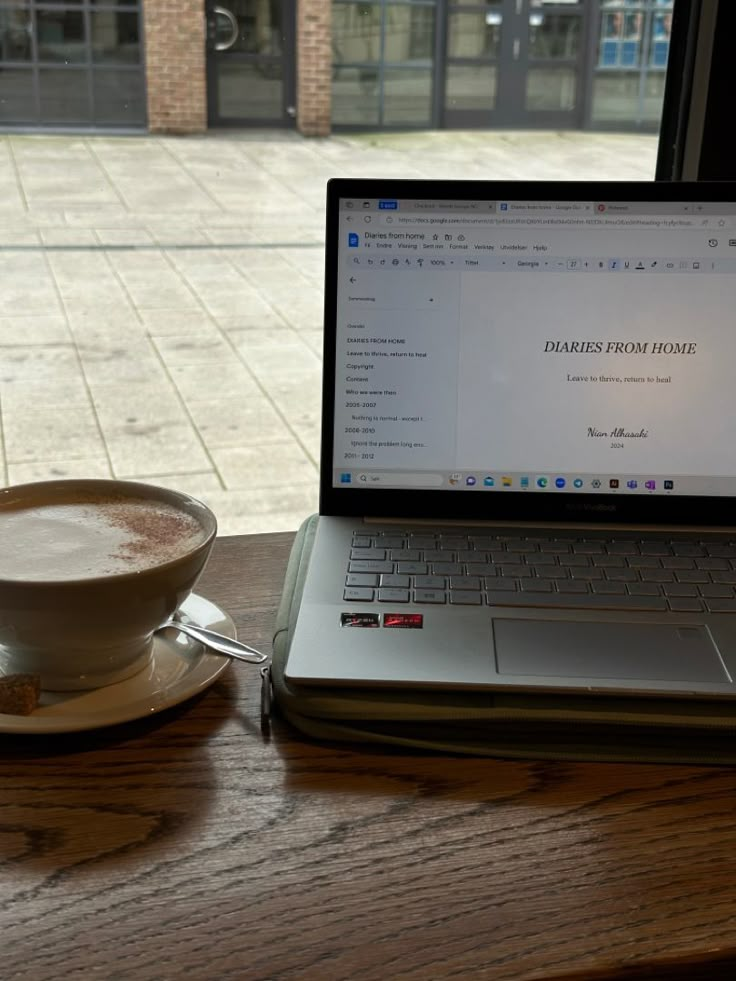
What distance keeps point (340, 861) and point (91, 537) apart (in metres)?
0.26

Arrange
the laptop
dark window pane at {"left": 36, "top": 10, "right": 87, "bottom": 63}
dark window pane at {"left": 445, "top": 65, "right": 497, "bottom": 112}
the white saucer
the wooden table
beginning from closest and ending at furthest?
the wooden table < the white saucer < the laptop < dark window pane at {"left": 36, "top": 10, "right": 87, "bottom": 63} < dark window pane at {"left": 445, "top": 65, "right": 497, "bottom": 112}

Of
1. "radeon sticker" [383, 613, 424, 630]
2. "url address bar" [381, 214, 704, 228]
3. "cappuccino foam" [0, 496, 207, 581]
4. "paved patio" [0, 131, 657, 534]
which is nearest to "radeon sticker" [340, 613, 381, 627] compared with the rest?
"radeon sticker" [383, 613, 424, 630]

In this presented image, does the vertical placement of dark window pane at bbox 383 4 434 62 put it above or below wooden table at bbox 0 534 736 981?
above

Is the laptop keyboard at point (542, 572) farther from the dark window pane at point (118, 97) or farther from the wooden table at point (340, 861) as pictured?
the dark window pane at point (118, 97)

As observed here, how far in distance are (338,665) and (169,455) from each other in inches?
39.6

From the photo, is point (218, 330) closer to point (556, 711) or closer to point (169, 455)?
point (169, 455)

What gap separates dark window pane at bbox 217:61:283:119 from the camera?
1.26m

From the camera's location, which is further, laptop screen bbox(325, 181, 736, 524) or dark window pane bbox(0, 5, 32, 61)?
dark window pane bbox(0, 5, 32, 61)

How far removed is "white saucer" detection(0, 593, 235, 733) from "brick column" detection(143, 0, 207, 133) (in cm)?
74

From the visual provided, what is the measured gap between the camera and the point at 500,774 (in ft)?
2.02

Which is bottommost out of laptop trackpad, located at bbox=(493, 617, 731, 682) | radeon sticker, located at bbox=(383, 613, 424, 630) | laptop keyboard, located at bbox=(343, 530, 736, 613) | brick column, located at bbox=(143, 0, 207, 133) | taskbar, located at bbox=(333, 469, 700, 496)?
laptop trackpad, located at bbox=(493, 617, 731, 682)

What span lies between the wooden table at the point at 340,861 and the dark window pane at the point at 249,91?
84 centimetres

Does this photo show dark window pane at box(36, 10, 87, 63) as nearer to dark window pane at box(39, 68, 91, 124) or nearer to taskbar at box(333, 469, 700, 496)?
dark window pane at box(39, 68, 91, 124)

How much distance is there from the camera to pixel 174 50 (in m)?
1.21
